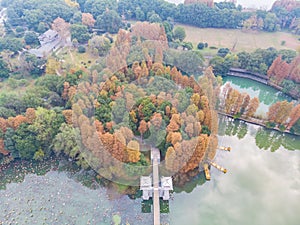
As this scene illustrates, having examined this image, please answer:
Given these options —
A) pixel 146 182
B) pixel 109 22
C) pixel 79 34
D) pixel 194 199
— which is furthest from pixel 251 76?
pixel 79 34

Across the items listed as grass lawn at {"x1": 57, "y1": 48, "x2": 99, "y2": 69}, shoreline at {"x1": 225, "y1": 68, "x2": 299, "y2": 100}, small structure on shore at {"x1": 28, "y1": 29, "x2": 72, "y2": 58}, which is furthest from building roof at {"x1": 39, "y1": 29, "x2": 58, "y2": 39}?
shoreline at {"x1": 225, "y1": 68, "x2": 299, "y2": 100}

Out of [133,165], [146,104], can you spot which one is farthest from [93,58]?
[133,165]

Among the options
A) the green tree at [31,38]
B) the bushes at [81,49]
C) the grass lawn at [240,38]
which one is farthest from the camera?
the grass lawn at [240,38]

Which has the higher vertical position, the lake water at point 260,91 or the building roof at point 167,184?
the lake water at point 260,91

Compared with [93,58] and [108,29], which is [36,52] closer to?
[93,58]

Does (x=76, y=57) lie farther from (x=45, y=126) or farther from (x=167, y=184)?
(x=167, y=184)

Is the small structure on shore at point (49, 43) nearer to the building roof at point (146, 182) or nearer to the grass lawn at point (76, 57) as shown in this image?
the grass lawn at point (76, 57)

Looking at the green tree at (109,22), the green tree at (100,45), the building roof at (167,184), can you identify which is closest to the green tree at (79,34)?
the green tree at (100,45)
